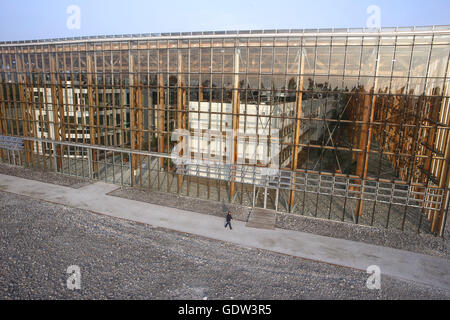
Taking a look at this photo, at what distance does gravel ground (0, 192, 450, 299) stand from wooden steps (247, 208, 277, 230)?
9.81 ft

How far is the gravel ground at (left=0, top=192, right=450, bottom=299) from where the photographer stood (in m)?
13.0

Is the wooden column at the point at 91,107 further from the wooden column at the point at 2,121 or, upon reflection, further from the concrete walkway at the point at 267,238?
the wooden column at the point at 2,121

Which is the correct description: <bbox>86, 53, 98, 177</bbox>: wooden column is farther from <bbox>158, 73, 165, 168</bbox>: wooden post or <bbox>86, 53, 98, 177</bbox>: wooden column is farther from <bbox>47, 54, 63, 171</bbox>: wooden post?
<bbox>158, 73, 165, 168</bbox>: wooden post

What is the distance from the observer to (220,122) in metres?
23.4

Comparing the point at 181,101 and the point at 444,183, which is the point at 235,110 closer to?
the point at 181,101

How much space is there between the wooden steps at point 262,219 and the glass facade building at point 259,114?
1070 millimetres

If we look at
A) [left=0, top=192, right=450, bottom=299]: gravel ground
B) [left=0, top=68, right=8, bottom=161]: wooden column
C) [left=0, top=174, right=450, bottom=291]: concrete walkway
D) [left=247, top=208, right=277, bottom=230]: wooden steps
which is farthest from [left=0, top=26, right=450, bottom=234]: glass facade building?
[left=0, top=192, right=450, bottom=299]: gravel ground

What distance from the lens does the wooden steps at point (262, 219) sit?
64.3 ft

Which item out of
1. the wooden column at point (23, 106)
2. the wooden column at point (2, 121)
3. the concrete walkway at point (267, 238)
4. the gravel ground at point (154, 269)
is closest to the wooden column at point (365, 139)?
the concrete walkway at point (267, 238)

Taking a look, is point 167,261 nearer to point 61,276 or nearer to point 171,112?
point 61,276

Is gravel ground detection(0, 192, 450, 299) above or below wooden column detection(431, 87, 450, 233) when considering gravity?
below

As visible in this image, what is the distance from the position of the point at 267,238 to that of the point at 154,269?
663 centimetres

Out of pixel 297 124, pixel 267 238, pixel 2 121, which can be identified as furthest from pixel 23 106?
pixel 267 238

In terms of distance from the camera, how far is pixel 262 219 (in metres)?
20.4
